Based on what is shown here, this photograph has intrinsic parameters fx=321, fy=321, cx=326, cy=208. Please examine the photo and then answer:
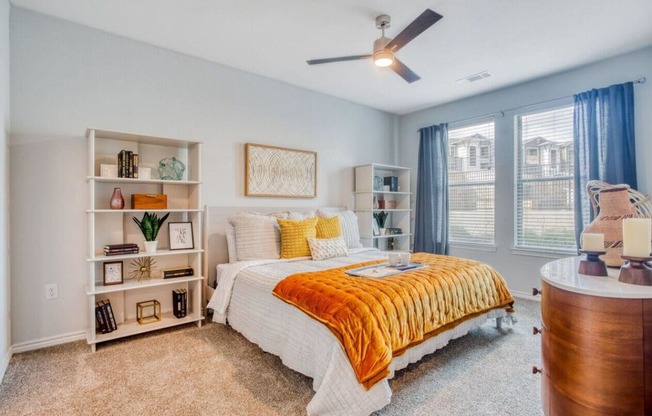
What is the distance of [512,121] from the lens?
4.06 metres

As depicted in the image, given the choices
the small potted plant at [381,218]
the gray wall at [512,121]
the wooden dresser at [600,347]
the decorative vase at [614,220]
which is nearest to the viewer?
the wooden dresser at [600,347]

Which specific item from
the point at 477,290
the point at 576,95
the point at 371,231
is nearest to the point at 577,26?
the point at 576,95

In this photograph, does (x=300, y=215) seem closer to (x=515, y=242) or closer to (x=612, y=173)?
(x=515, y=242)

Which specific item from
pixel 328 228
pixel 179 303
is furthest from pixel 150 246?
pixel 328 228

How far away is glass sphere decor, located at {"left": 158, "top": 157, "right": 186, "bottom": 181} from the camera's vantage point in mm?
2969

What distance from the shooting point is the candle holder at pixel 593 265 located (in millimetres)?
1365

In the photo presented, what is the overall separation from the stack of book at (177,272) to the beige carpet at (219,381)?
540 mm

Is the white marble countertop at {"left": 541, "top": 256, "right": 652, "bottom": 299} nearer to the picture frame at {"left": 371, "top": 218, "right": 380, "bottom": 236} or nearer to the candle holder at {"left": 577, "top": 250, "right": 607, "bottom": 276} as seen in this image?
the candle holder at {"left": 577, "top": 250, "right": 607, "bottom": 276}

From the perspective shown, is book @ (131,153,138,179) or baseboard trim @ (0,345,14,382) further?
book @ (131,153,138,179)

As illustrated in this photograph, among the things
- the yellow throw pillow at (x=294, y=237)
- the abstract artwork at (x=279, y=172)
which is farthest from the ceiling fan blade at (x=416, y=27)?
the abstract artwork at (x=279, y=172)

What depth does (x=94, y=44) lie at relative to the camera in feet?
9.16

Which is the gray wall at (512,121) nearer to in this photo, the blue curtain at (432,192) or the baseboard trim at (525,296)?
the baseboard trim at (525,296)

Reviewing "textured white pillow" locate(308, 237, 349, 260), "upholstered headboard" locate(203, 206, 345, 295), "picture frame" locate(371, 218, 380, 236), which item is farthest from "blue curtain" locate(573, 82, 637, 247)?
"upholstered headboard" locate(203, 206, 345, 295)

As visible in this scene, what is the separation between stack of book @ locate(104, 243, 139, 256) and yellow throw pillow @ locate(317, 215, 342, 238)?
5.56ft
